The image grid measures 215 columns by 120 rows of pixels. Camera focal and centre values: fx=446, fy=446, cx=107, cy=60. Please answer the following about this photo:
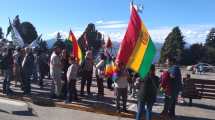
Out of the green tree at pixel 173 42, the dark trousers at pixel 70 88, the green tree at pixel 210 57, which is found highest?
the green tree at pixel 173 42

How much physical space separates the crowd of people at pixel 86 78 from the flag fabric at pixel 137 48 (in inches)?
22.3

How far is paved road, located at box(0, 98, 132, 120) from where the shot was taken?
12438 millimetres

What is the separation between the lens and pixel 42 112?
13.1 meters

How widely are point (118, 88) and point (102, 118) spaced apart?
41.6 inches

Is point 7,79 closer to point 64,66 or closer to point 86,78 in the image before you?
point 64,66

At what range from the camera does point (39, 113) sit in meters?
13.0

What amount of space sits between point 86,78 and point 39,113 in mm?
3719

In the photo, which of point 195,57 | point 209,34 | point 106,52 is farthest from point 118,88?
point 209,34

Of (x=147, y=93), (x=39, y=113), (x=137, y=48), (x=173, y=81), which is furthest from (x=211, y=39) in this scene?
(x=137, y=48)

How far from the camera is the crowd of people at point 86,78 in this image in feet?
37.5

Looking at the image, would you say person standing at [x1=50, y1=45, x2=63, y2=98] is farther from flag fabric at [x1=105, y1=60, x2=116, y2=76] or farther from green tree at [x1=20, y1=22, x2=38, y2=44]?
green tree at [x1=20, y1=22, x2=38, y2=44]

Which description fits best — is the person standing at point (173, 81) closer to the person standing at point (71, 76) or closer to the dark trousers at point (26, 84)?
the person standing at point (71, 76)

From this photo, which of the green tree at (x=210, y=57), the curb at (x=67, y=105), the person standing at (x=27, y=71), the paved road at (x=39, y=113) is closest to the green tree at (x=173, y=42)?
the green tree at (x=210, y=57)

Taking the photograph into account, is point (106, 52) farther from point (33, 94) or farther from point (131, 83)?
point (33, 94)
